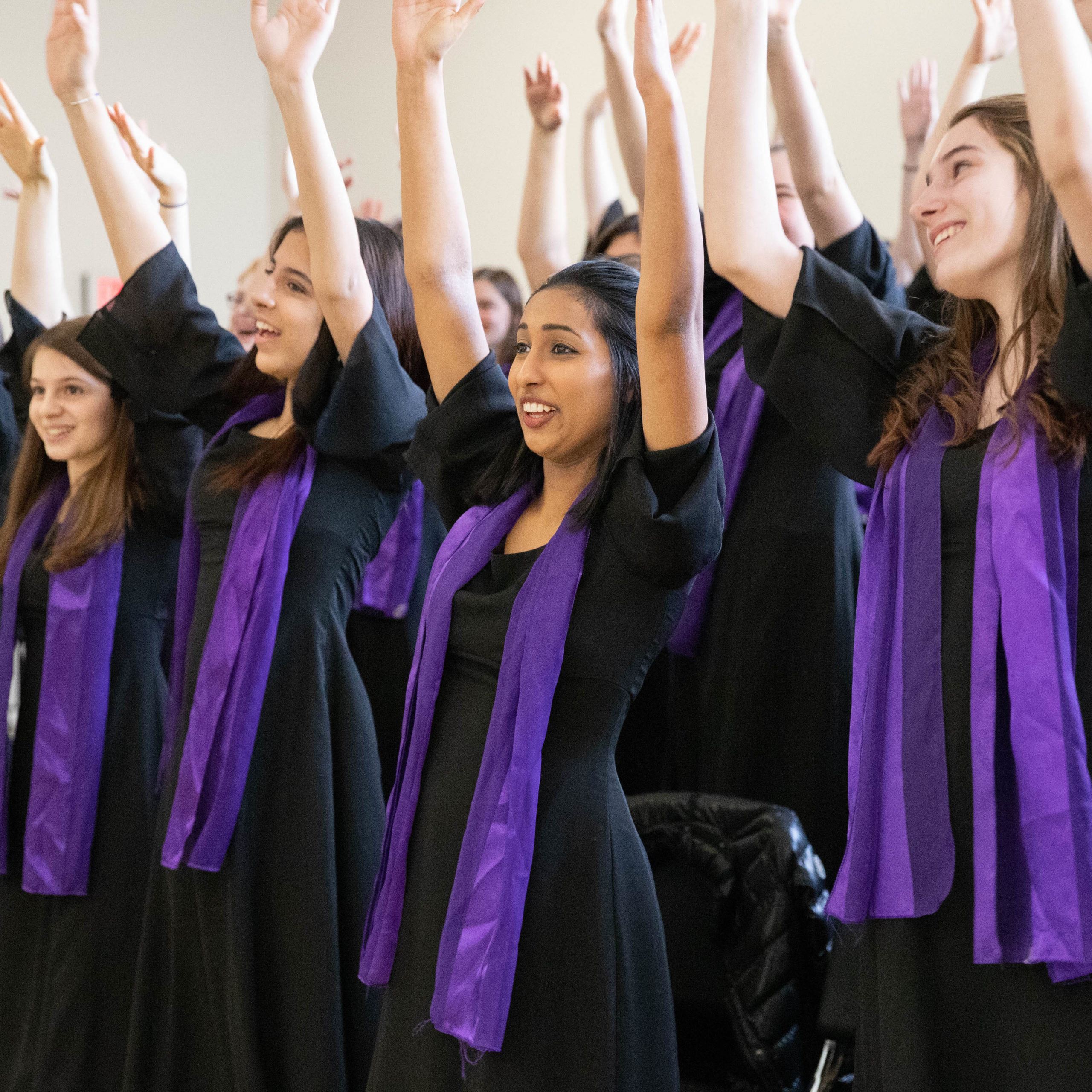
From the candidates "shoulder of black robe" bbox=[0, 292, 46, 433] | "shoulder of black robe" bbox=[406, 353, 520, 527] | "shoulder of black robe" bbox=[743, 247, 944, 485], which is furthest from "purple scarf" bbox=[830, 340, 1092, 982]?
"shoulder of black robe" bbox=[0, 292, 46, 433]

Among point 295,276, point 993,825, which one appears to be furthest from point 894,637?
point 295,276

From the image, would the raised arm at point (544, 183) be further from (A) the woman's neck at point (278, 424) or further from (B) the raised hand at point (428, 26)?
(B) the raised hand at point (428, 26)

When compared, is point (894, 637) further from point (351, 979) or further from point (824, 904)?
point (351, 979)

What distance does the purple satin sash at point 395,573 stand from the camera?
2857mm

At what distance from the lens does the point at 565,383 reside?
4.99 ft

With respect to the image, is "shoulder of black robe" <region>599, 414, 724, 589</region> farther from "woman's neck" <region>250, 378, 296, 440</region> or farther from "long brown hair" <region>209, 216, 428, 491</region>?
"woman's neck" <region>250, 378, 296, 440</region>

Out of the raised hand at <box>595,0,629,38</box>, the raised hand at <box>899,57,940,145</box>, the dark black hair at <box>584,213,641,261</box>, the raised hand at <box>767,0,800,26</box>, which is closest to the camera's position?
the raised hand at <box>767,0,800,26</box>

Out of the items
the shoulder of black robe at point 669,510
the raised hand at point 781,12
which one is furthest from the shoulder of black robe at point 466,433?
the raised hand at point 781,12

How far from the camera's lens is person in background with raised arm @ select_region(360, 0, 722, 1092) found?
1.38 meters

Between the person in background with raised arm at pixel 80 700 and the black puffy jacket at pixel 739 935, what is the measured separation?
2.98 ft

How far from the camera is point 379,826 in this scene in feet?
6.64

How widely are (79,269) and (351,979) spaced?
3824mm

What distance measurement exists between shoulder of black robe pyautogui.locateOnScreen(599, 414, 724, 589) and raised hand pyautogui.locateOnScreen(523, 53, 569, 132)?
138 cm

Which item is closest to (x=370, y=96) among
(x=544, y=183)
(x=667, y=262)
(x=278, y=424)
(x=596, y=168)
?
(x=596, y=168)
